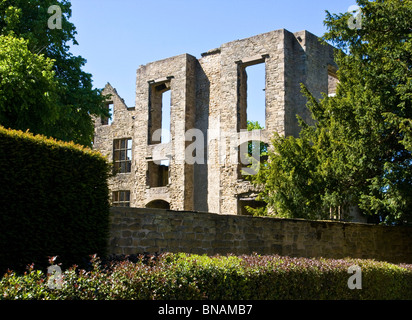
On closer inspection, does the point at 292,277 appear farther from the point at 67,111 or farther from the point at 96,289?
the point at 67,111

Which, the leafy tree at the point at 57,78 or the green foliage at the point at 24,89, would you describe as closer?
the green foliage at the point at 24,89

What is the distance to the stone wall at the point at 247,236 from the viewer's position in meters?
8.84

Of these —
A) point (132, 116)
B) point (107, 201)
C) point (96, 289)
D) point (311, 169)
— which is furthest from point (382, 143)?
point (132, 116)

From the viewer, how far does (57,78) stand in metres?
16.5

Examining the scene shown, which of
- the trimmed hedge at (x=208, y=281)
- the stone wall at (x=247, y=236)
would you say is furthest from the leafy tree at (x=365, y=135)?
the trimmed hedge at (x=208, y=281)

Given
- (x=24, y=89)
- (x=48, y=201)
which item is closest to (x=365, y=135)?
(x=48, y=201)

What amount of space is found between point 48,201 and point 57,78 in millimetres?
10234

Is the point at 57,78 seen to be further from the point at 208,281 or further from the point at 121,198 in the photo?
the point at 208,281

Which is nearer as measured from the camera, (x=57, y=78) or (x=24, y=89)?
(x=24, y=89)

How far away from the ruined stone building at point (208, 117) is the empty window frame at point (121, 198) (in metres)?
0.06

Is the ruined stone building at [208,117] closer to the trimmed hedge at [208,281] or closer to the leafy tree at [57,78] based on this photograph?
the leafy tree at [57,78]
